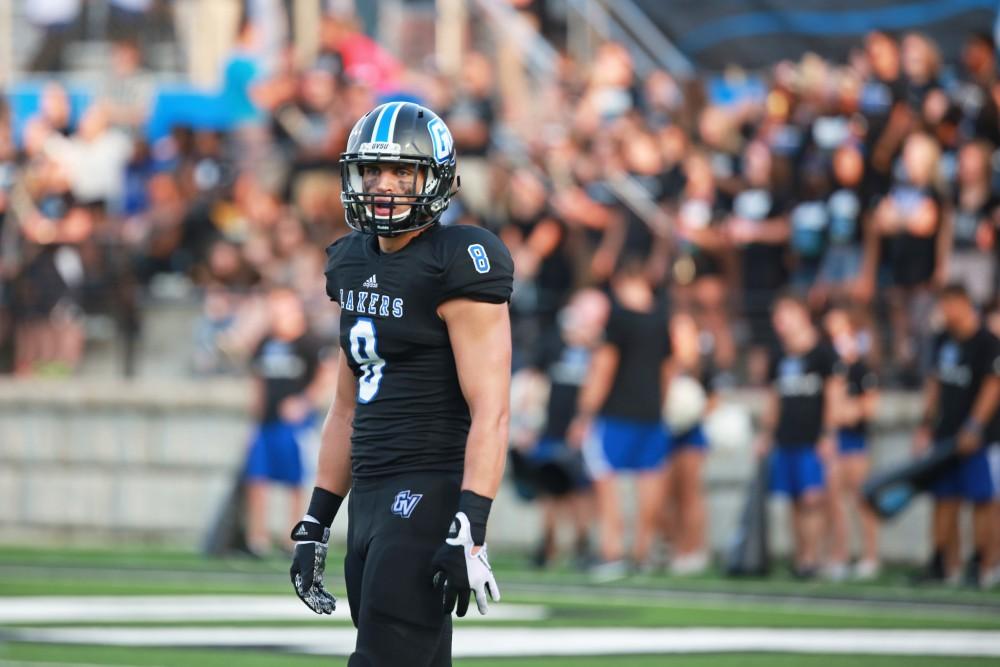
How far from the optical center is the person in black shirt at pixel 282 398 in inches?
566

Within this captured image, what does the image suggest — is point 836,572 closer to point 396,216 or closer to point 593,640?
point 593,640

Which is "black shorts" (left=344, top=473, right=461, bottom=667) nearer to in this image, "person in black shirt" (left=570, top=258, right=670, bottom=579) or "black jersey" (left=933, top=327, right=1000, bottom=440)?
"black jersey" (left=933, top=327, right=1000, bottom=440)

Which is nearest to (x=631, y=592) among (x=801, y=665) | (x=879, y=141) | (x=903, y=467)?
(x=903, y=467)

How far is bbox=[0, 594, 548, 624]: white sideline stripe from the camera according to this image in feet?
34.3

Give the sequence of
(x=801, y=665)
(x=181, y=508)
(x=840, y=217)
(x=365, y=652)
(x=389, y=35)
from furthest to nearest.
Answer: (x=389, y=35) → (x=181, y=508) → (x=840, y=217) → (x=801, y=665) → (x=365, y=652)

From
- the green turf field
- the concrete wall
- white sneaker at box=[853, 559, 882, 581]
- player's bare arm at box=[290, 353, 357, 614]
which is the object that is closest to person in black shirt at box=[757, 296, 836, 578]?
white sneaker at box=[853, 559, 882, 581]

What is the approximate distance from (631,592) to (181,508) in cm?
553

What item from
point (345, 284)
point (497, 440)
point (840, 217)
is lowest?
point (497, 440)

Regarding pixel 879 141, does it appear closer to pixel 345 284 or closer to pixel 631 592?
pixel 631 592

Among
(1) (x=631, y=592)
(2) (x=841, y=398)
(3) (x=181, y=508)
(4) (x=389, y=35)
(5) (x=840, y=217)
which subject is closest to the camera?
(1) (x=631, y=592)

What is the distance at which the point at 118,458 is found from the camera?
16.6 m

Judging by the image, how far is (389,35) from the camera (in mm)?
19953

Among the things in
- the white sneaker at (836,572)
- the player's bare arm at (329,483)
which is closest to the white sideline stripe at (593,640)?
the white sneaker at (836,572)

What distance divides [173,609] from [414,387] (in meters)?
5.90
